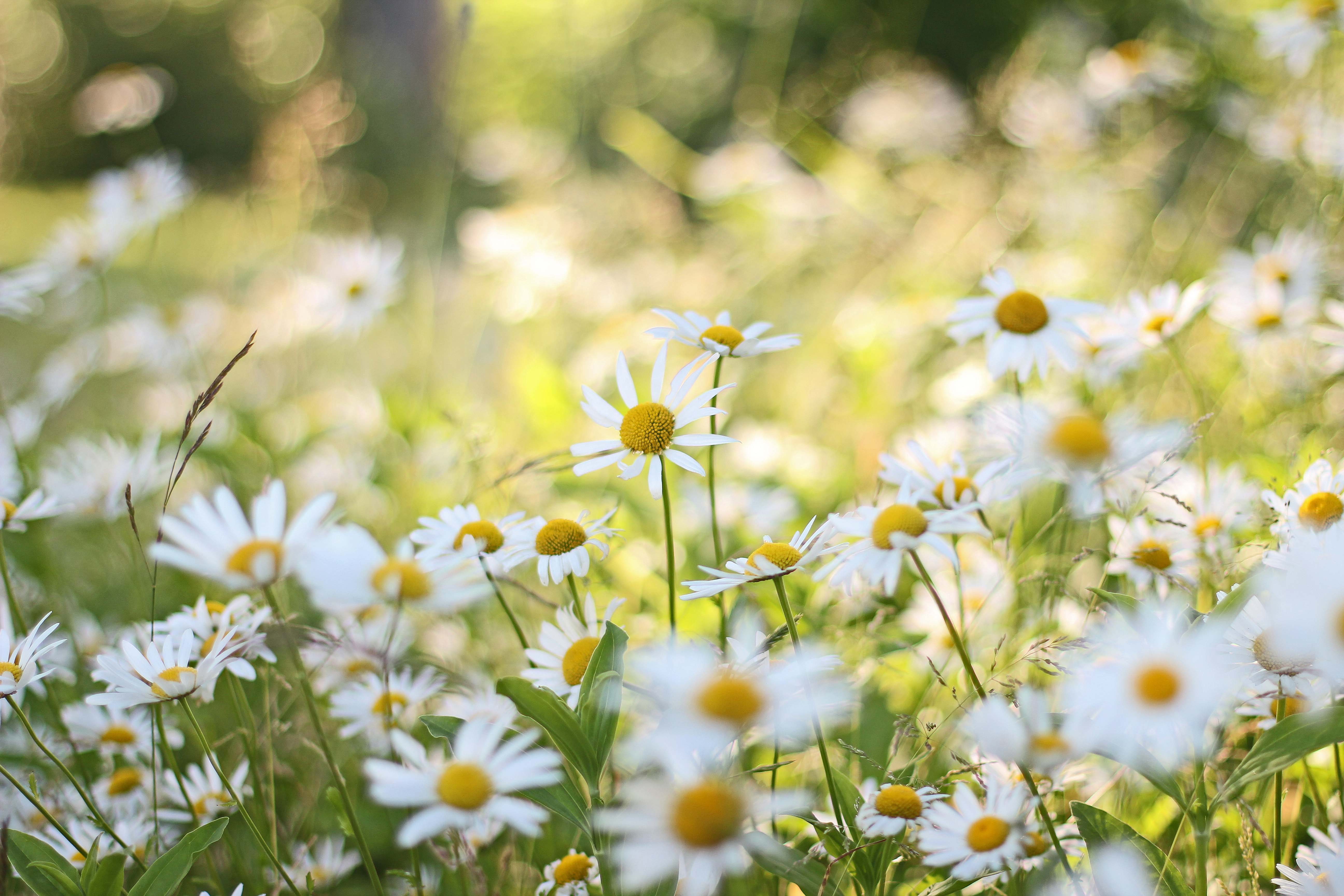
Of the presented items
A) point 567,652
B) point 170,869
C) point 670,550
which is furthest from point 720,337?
point 170,869

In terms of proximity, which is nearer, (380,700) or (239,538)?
(239,538)

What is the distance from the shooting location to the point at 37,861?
2.18ft

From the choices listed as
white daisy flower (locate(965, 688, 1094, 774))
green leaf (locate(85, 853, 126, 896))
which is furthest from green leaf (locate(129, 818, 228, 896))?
white daisy flower (locate(965, 688, 1094, 774))

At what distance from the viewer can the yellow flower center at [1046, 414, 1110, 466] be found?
0.75m

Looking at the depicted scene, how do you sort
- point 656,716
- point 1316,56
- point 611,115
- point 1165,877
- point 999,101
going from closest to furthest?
point 1165,877
point 656,716
point 1316,56
point 999,101
point 611,115

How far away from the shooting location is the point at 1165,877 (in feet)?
2.08

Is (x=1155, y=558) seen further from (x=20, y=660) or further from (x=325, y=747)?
(x=20, y=660)

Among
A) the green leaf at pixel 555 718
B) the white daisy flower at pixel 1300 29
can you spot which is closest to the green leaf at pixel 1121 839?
the green leaf at pixel 555 718

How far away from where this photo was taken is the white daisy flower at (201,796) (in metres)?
0.86

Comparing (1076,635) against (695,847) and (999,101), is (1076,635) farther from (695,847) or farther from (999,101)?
(999,101)

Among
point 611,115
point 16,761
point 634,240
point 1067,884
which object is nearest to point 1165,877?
point 1067,884

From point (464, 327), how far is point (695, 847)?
3028 millimetres

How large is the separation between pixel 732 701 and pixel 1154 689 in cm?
27

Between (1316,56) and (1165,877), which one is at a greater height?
(1316,56)
